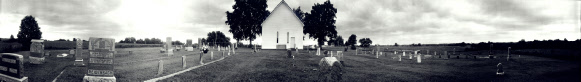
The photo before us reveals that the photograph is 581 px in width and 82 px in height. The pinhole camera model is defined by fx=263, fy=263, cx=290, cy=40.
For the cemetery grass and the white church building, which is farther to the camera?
the white church building

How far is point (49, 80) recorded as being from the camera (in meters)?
9.23

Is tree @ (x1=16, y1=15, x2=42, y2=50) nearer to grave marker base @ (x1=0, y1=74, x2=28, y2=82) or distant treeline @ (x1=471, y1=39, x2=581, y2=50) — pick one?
grave marker base @ (x1=0, y1=74, x2=28, y2=82)

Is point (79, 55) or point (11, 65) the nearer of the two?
point (11, 65)

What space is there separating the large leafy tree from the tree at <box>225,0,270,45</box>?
33.8 feet

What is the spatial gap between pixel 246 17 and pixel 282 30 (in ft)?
37.1

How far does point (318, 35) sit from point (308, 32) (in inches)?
105

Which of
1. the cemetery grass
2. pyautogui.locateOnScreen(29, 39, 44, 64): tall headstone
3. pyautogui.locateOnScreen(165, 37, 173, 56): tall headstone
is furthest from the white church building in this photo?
pyautogui.locateOnScreen(29, 39, 44, 64): tall headstone

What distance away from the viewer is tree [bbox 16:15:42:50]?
105 ft

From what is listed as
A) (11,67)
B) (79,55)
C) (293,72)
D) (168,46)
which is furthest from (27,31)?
(293,72)

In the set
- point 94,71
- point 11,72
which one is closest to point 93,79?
point 94,71

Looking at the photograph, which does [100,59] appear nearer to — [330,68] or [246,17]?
[330,68]

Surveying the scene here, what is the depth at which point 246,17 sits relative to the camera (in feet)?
176

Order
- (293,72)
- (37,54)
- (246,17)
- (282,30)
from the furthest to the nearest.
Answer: (246,17)
(282,30)
(37,54)
(293,72)

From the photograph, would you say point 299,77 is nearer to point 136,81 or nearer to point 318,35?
point 136,81
